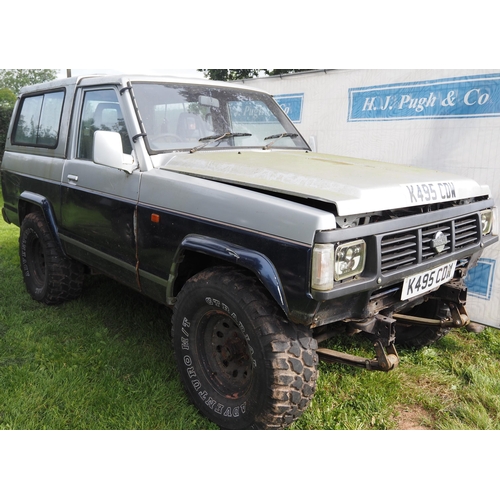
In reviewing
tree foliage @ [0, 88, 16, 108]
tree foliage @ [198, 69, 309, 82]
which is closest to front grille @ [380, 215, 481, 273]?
tree foliage @ [198, 69, 309, 82]

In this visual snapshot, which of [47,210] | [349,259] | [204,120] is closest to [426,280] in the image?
[349,259]

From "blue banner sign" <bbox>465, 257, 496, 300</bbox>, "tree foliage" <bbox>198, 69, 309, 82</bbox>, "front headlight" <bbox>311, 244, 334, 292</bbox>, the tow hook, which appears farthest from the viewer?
"tree foliage" <bbox>198, 69, 309, 82</bbox>

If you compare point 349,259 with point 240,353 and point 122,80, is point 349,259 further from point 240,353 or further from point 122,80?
point 122,80

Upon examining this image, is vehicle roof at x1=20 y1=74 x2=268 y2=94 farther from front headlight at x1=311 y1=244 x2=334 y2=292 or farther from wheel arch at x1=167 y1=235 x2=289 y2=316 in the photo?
front headlight at x1=311 y1=244 x2=334 y2=292

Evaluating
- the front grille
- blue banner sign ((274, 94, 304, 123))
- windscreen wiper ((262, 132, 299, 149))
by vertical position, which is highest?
blue banner sign ((274, 94, 304, 123))

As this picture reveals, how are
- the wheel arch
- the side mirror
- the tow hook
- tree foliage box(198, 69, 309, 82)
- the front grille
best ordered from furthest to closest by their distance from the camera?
tree foliage box(198, 69, 309, 82)
the side mirror
the tow hook
the front grille
the wheel arch

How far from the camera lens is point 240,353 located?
284cm

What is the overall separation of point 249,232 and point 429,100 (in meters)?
3.04

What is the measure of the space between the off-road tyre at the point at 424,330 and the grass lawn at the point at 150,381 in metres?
0.10

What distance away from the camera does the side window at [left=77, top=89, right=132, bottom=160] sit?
11.2ft

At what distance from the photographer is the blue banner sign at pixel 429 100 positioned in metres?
4.24

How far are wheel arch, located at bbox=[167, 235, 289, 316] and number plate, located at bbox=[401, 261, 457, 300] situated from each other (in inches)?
30.3

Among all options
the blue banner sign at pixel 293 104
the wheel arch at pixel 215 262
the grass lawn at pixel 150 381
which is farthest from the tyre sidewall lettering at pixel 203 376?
the blue banner sign at pixel 293 104

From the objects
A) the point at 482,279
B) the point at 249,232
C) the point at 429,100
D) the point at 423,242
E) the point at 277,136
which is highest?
the point at 429,100
